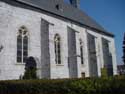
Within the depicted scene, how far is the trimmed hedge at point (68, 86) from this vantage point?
11.6m

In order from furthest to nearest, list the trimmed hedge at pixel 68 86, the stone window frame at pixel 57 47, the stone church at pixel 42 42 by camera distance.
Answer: the stone window frame at pixel 57 47 < the stone church at pixel 42 42 < the trimmed hedge at pixel 68 86

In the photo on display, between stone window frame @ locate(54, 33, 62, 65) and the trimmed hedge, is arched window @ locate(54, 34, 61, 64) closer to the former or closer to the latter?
stone window frame @ locate(54, 33, 62, 65)

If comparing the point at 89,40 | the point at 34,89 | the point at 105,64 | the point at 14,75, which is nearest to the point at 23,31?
the point at 14,75

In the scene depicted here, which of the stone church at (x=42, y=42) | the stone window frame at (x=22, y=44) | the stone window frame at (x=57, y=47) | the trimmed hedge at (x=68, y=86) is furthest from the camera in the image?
the stone window frame at (x=57, y=47)

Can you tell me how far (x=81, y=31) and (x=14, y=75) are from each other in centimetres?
1245

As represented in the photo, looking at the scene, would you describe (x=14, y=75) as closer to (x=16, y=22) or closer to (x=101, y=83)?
(x=16, y=22)

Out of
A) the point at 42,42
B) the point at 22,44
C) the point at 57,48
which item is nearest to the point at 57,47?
the point at 57,48

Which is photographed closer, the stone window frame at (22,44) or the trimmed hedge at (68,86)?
the trimmed hedge at (68,86)

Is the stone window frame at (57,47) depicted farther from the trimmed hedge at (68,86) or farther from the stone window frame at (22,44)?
the trimmed hedge at (68,86)

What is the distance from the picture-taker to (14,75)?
16.3 m

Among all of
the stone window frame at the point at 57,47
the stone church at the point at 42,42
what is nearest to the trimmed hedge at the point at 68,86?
the stone church at the point at 42,42

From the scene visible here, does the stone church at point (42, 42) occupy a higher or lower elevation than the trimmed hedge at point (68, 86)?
higher

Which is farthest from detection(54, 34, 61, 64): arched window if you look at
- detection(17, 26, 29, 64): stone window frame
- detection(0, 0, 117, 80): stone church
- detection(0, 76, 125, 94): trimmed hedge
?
detection(0, 76, 125, 94): trimmed hedge

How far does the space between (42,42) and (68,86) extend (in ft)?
26.7
